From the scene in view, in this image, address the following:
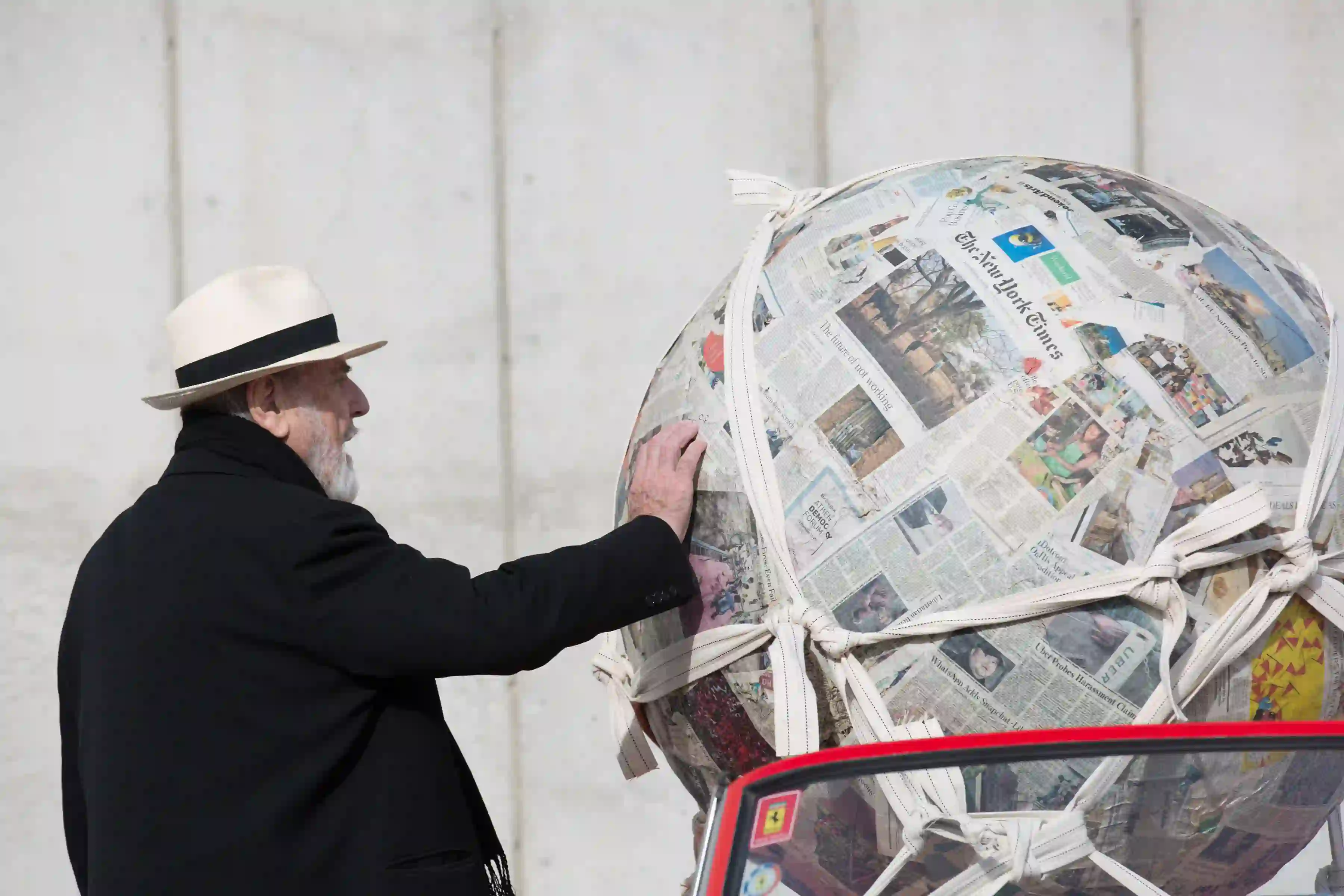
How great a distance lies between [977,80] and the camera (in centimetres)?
319

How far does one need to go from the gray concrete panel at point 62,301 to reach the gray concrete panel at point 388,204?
113 mm

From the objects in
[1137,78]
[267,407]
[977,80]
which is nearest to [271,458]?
[267,407]

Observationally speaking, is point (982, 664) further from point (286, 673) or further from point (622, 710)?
point (286, 673)

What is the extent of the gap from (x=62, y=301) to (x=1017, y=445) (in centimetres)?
251

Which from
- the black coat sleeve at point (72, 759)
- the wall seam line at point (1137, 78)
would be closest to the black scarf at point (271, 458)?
the black coat sleeve at point (72, 759)

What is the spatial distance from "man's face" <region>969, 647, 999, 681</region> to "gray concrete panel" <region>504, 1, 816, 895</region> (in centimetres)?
191

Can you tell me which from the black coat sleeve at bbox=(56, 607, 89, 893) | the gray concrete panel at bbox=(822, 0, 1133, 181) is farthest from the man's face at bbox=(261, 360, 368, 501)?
the gray concrete panel at bbox=(822, 0, 1133, 181)

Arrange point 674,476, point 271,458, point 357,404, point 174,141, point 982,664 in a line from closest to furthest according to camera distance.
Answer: point 982,664 < point 674,476 < point 271,458 < point 357,404 < point 174,141

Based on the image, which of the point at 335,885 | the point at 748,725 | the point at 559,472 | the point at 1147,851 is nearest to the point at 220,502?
the point at 335,885

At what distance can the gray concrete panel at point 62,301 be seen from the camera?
314 centimetres

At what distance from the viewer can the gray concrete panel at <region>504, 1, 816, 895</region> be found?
10.4 feet

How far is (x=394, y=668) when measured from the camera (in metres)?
1.48

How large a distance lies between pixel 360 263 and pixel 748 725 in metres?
2.03

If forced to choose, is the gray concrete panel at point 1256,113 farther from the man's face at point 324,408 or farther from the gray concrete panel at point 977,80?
the man's face at point 324,408
